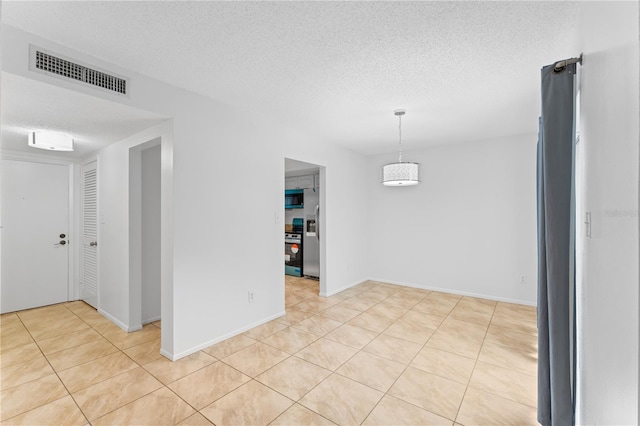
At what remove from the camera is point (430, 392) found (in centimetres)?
225

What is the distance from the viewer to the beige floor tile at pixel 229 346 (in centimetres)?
286

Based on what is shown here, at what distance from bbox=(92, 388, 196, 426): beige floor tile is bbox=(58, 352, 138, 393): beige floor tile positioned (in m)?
0.56

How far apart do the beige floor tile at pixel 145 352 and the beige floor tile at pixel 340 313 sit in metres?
2.00

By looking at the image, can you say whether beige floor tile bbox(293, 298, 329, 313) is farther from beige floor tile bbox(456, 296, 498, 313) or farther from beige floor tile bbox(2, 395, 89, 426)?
beige floor tile bbox(2, 395, 89, 426)

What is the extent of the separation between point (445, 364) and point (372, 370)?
71 centimetres

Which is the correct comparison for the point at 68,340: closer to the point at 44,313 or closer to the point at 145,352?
the point at 145,352

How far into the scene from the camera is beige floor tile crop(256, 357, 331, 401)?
2.27 metres

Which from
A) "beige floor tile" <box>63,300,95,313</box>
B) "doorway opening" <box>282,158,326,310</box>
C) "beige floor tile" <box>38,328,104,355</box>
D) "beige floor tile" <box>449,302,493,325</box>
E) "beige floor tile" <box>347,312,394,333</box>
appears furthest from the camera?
"doorway opening" <box>282,158,326,310</box>

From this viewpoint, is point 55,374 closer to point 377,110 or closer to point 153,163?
point 153,163

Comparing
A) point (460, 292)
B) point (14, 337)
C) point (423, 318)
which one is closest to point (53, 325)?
point (14, 337)

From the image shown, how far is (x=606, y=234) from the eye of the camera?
3.29 ft

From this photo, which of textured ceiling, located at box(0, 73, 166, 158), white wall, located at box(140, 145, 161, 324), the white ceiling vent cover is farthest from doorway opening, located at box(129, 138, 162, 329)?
the white ceiling vent cover

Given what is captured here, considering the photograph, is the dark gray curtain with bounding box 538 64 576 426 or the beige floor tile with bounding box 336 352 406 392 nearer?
the dark gray curtain with bounding box 538 64 576 426

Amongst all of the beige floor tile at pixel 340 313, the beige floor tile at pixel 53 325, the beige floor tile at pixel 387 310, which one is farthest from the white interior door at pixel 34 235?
the beige floor tile at pixel 387 310
